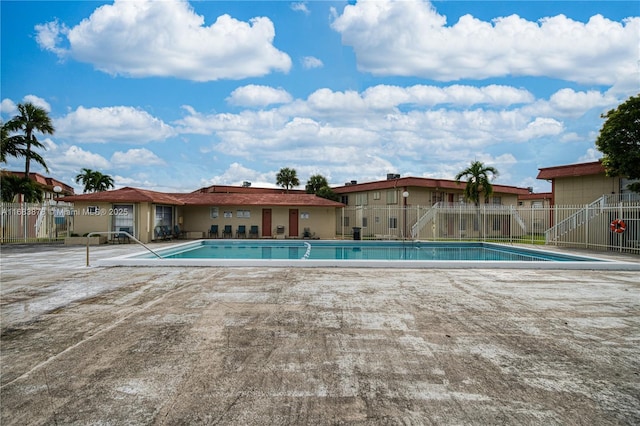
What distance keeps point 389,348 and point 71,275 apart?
922cm

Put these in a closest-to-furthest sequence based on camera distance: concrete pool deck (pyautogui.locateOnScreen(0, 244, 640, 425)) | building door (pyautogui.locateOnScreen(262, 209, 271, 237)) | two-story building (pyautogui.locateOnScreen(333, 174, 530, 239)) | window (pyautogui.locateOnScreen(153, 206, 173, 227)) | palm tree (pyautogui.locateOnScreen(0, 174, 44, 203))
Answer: concrete pool deck (pyautogui.locateOnScreen(0, 244, 640, 425)), window (pyautogui.locateOnScreen(153, 206, 173, 227)), palm tree (pyautogui.locateOnScreen(0, 174, 44, 203)), building door (pyautogui.locateOnScreen(262, 209, 271, 237)), two-story building (pyautogui.locateOnScreen(333, 174, 530, 239))

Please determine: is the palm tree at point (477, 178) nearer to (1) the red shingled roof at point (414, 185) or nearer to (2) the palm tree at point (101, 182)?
(1) the red shingled roof at point (414, 185)

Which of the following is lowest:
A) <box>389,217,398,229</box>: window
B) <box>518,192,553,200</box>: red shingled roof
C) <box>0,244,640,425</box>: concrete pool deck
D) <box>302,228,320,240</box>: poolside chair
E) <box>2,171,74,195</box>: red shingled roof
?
<box>0,244,640,425</box>: concrete pool deck

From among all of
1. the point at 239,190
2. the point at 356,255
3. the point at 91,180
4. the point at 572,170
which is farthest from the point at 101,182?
the point at 572,170

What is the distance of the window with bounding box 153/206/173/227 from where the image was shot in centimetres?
2400

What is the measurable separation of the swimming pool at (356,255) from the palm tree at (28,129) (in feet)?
51.5

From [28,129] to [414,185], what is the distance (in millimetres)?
27780

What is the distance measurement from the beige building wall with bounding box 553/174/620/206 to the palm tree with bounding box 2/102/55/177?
34.3m

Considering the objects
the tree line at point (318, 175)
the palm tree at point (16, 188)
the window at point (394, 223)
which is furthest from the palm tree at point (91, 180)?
the window at point (394, 223)

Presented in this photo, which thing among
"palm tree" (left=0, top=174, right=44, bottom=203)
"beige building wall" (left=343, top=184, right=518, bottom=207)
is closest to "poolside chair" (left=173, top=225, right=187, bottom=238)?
"palm tree" (left=0, top=174, right=44, bottom=203)

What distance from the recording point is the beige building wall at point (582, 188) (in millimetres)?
22408

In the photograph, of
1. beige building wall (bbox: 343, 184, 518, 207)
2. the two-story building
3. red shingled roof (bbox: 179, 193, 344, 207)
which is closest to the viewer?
red shingled roof (bbox: 179, 193, 344, 207)

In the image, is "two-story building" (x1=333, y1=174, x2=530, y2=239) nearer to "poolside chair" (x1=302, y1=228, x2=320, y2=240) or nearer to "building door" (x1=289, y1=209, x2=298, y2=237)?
"poolside chair" (x1=302, y1=228, x2=320, y2=240)

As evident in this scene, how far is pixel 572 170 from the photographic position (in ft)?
77.9
